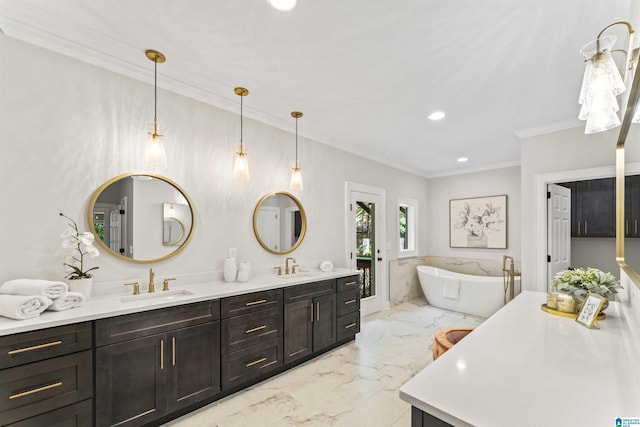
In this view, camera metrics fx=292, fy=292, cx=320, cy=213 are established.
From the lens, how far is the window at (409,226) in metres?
5.75

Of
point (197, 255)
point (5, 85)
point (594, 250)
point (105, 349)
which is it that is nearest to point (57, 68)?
point (5, 85)

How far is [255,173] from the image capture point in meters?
3.27

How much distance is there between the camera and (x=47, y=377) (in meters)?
1.62

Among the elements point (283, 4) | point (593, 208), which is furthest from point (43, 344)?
point (593, 208)

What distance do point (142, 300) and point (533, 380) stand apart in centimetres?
239

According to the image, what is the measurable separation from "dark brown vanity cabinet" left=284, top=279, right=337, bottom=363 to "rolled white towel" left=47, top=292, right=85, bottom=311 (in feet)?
5.17

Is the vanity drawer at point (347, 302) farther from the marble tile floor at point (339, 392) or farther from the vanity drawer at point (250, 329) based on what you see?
the vanity drawer at point (250, 329)

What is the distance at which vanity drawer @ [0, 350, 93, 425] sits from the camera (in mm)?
1510

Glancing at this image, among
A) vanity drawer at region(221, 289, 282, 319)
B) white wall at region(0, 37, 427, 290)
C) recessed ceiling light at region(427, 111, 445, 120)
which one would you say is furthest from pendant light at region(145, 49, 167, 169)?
recessed ceiling light at region(427, 111, 445, 120)

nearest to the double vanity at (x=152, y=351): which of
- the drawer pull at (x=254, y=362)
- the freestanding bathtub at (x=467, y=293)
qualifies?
the drawer pull at (x=254, y=362)

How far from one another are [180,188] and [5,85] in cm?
124

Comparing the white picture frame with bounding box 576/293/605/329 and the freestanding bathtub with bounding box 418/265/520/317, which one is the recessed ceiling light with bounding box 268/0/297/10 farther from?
the freestanding bathtub with bounding box 418/265/520/317

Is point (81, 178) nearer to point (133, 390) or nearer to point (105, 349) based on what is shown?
point (105, 349)

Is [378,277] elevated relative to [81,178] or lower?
lower
